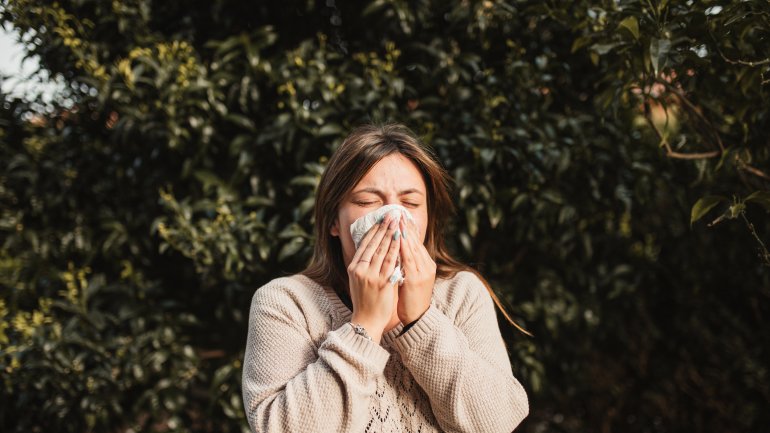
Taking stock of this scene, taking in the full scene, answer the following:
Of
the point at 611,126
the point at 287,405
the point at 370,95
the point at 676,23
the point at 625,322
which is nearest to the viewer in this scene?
the point at 287,405

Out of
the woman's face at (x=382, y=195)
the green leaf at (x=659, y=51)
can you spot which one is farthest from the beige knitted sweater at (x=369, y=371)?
the green leaf at (x=659, y=51)

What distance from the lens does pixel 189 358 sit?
8.80 feet

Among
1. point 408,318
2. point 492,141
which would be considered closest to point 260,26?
point 492,141

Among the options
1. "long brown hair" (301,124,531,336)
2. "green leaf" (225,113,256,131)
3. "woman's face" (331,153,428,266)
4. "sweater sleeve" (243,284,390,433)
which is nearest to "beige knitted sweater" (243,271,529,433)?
"sweater sleeve" (243,284,390,433)

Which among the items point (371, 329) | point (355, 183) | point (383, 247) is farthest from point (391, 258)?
point (355, 183)

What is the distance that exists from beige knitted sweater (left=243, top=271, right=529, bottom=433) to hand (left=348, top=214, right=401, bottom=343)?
50 mm

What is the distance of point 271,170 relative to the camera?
9.27 feet

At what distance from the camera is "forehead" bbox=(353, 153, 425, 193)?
5.52 feet

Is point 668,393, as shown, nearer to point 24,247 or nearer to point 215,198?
point 215,198

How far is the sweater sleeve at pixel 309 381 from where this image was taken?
142 centimetres

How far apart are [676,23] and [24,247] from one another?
2840 mm

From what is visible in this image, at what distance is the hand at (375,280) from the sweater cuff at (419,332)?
2.7 inches

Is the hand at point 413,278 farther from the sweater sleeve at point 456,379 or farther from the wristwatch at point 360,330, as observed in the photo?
the wristwatch at point 360,330

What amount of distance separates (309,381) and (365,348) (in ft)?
0.49
